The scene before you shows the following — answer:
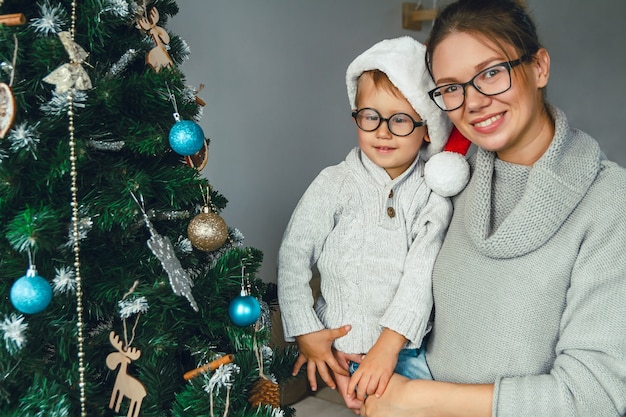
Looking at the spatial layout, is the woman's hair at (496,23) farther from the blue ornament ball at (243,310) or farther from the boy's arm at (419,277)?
the blue ornament ball at (243,310)

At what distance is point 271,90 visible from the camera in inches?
71.1

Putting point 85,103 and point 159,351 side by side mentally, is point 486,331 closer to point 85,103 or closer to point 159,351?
point 159,351

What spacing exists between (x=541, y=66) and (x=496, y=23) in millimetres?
131

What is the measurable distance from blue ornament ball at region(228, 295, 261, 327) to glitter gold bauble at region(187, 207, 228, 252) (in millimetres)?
102

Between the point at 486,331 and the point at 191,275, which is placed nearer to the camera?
the point at 191,275

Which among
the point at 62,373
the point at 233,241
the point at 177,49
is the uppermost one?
the point at 177,49

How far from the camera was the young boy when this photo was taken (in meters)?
1.25

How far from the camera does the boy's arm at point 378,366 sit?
1168 mm

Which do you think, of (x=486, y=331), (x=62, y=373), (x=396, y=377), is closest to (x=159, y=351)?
(x=62, y=373)

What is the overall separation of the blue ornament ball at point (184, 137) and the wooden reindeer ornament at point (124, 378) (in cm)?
30

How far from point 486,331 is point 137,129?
741 mm

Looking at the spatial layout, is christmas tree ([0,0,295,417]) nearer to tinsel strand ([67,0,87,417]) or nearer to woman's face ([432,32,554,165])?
tinsel strand ([67,0,87,417])

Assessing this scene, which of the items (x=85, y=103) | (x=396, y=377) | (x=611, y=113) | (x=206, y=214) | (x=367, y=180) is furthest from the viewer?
(x=611, y=113)

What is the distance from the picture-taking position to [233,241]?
3.55 feet
